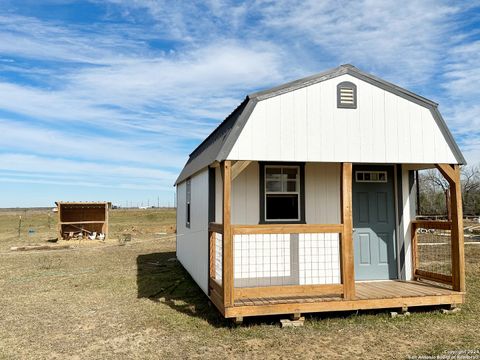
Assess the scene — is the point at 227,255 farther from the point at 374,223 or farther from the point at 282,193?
the point at 374,223

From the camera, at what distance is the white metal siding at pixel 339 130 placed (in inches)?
242

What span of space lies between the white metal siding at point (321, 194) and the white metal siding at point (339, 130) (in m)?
1.21

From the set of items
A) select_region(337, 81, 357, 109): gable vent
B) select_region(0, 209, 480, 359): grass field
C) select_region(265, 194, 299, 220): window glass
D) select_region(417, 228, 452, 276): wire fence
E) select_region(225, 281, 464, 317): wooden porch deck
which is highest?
select_region(337, 81, 357, 109): gable vent

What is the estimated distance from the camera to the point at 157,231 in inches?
1153

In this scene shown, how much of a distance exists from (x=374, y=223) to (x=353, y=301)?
2314mm

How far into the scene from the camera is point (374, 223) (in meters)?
7.85

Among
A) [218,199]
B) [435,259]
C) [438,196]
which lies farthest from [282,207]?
[438,196]

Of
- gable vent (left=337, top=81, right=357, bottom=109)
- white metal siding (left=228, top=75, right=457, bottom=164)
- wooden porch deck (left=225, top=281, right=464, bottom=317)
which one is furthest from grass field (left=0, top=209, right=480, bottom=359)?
gable vent (left=337, top=81, right=357, bottom=109)

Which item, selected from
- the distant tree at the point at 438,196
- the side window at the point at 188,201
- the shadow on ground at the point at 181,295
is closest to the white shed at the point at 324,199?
the shadow on ground at the point at 181,295

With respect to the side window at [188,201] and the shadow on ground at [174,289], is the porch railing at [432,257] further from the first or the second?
the side window at [188,201]

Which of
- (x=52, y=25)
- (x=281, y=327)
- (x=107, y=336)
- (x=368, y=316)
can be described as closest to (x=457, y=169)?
(x=368, y=316)

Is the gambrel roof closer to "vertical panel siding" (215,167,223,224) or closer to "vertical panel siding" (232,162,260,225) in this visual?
"vertical panel siding" (215,167,223,224)

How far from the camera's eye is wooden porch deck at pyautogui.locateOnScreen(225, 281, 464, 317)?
5.70 metres

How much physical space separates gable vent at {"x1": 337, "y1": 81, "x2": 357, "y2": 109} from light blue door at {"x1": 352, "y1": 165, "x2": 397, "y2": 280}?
1805 mm
